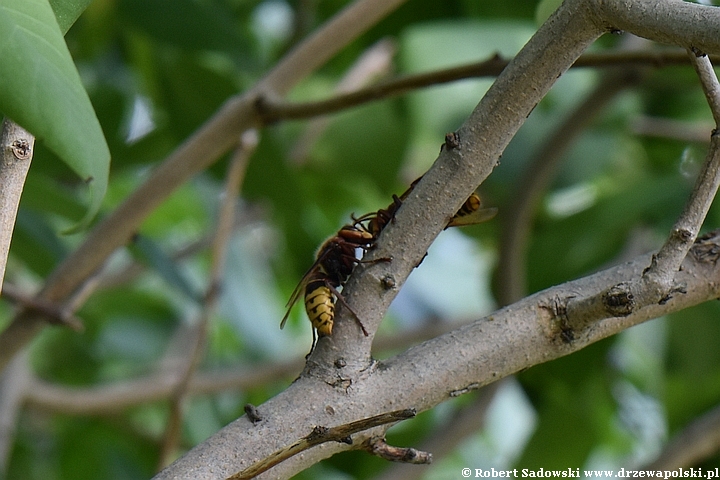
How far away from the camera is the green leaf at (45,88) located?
31 cm

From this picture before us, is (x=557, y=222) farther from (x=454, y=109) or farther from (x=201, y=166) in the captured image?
(x=201, y=166)

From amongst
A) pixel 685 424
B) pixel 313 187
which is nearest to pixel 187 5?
pixel 313 187

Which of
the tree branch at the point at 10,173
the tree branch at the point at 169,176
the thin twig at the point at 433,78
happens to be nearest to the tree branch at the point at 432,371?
the tree branch at the point at 10,173

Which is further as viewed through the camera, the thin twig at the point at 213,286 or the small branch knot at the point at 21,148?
the thin twig at the point at 213,286

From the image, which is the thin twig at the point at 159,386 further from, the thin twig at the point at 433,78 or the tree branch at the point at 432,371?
the tree branch at the point at 432,371

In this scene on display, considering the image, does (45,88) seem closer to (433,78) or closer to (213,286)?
(433,78)

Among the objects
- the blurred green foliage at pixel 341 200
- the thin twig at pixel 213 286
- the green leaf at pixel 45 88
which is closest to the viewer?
the green leaf at pixel 45 88

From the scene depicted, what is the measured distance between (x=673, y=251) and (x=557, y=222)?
2.71 ft

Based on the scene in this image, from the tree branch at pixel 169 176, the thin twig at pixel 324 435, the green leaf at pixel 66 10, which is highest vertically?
the tree branch at pixel 169 176

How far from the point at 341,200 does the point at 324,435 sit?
3.40 feet

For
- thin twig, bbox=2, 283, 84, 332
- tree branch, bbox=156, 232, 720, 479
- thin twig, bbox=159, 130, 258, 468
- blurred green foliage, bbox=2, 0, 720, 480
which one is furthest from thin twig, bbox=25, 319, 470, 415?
tree branch, bbox=156, 232, 720, 479

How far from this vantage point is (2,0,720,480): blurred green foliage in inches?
38.2

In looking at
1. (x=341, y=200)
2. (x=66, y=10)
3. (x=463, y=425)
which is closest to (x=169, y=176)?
(x=66, y=10)

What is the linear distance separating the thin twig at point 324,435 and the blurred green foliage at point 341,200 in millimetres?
453
